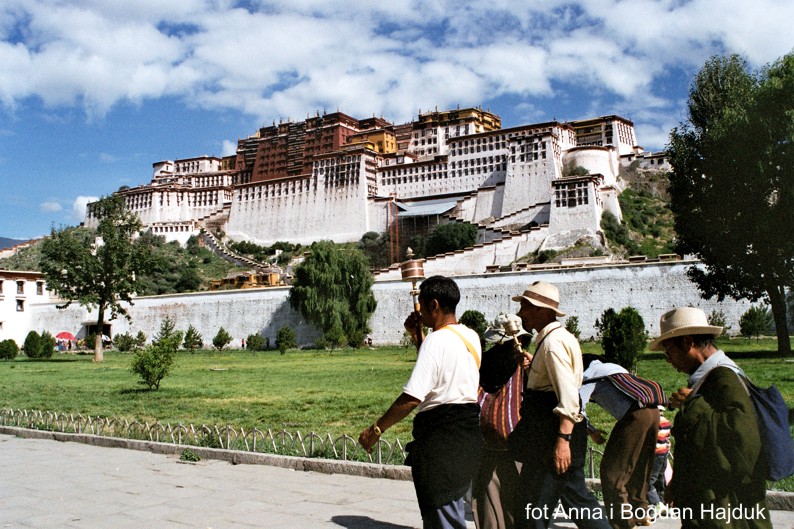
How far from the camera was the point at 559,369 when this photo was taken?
A: 3.82 m

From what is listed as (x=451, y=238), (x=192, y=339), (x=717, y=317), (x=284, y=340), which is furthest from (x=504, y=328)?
(x=451, y=238)

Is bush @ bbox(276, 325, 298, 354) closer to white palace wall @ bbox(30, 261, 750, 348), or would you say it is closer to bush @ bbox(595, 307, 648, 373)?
white palace wall @ bbox(30, 261, 750, 348)

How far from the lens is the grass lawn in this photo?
10.7 m

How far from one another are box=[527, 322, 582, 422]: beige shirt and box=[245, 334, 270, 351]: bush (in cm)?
3306

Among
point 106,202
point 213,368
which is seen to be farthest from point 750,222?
point 106,202

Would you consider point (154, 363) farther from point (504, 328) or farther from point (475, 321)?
point (504, 328)

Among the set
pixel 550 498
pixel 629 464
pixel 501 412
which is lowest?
pixel 550 498

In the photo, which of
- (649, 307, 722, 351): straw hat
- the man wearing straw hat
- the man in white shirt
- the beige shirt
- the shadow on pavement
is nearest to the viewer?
the man wearing straw hat

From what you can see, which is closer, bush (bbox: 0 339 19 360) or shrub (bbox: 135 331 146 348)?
bush (bbox: 0 339 19 360)

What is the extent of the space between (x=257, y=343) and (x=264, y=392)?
21344 mm

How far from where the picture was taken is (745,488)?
2.91 metres

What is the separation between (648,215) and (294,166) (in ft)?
126

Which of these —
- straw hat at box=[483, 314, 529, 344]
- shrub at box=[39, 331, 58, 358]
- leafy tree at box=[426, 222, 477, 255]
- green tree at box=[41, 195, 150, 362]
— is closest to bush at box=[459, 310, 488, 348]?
green tree at box=[41, 195, 150, 362]

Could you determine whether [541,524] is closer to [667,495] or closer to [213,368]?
[667,495]
